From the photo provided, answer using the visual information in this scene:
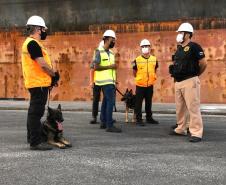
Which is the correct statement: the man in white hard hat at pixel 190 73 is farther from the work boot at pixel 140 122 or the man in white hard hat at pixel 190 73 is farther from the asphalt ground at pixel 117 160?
the work boot at pixel 140 122

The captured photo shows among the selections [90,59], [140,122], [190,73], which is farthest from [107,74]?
[90,59]

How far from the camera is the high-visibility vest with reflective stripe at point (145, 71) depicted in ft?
36.6

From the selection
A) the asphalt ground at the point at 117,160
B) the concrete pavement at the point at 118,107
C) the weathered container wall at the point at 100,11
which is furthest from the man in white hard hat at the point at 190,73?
the weathered container wall at the point at 100,11

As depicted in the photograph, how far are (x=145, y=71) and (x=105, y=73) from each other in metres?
1.81

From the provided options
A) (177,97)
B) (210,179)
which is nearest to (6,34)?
(177,97)

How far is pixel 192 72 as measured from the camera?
8633 mm

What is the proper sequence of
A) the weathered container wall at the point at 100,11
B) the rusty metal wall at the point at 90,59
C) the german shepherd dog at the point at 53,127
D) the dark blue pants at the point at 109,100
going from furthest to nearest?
1. the weathered container wall at the point at 100,11
2. the rusty metal wall at the point at 90,59
3. the dark blue pants at the point at 109,100
4. the german shepherd dog at the point at 53,127

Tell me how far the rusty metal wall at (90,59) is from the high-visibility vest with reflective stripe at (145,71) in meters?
5.11

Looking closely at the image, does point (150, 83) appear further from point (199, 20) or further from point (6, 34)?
point (6, 34)

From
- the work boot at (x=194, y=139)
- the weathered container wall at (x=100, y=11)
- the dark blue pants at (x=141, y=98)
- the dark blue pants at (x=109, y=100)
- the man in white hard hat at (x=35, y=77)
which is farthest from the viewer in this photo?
the weathered container wall at (x=100, y=11)

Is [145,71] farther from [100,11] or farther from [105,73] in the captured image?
[100,11]

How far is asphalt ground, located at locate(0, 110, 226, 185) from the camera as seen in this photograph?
19.5ft

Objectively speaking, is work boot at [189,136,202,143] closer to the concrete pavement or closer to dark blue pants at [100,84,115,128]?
dark blue pants at [100,84,115,128]

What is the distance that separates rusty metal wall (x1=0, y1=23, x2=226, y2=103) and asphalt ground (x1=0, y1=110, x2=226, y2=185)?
6.40 meters
